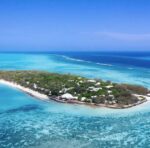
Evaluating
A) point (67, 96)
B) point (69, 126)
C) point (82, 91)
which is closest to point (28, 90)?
point (82, 91)

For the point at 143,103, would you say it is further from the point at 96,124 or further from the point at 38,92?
the point at 38,92

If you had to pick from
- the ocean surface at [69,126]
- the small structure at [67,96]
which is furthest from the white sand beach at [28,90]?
the small structure at [67,96]

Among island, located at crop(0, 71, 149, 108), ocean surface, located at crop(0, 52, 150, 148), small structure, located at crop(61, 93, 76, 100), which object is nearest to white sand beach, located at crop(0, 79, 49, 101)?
island, located at crop(0, 71, 149, 108)

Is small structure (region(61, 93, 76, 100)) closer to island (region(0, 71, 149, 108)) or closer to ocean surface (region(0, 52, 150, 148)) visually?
island (region(0, 71, 149, 108))

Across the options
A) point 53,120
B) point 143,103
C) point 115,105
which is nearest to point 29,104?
point 53,120

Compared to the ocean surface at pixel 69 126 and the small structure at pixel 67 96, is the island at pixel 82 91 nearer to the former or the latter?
the small structure at pixel 67 96

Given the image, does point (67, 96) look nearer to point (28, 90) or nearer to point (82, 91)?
point (82, 91)

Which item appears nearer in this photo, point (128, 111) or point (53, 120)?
point (53, 120)

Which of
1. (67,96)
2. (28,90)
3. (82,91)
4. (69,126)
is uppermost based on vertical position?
(82,91)
